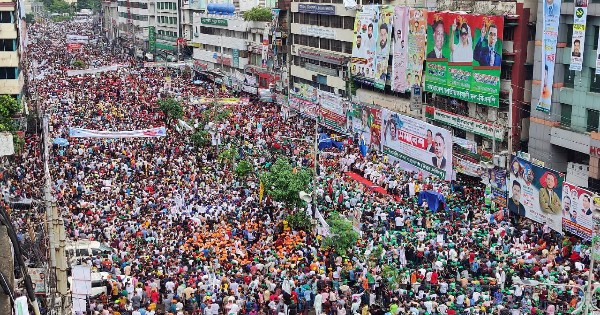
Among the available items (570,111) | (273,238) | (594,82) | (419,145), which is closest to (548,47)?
(594,82)

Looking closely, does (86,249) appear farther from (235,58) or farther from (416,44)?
(235,58)

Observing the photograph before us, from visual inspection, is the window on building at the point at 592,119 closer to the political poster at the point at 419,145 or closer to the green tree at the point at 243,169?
the political poster at the point at 419,145

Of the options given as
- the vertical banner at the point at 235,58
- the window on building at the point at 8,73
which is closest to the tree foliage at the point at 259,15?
the vertical banner at the point at 235,58

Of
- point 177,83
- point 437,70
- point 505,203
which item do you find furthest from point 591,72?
point 177,83

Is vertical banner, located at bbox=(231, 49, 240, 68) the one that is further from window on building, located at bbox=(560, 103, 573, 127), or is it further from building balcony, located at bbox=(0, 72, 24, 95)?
window on building, located at bbox=(560, 103, 573, 127)

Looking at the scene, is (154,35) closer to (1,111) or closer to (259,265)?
(1,111)

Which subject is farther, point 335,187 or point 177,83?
point 177,83

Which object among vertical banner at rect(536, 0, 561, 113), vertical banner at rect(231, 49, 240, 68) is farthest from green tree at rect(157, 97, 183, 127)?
vertical banner at rect(536, 0, 561, 113)
